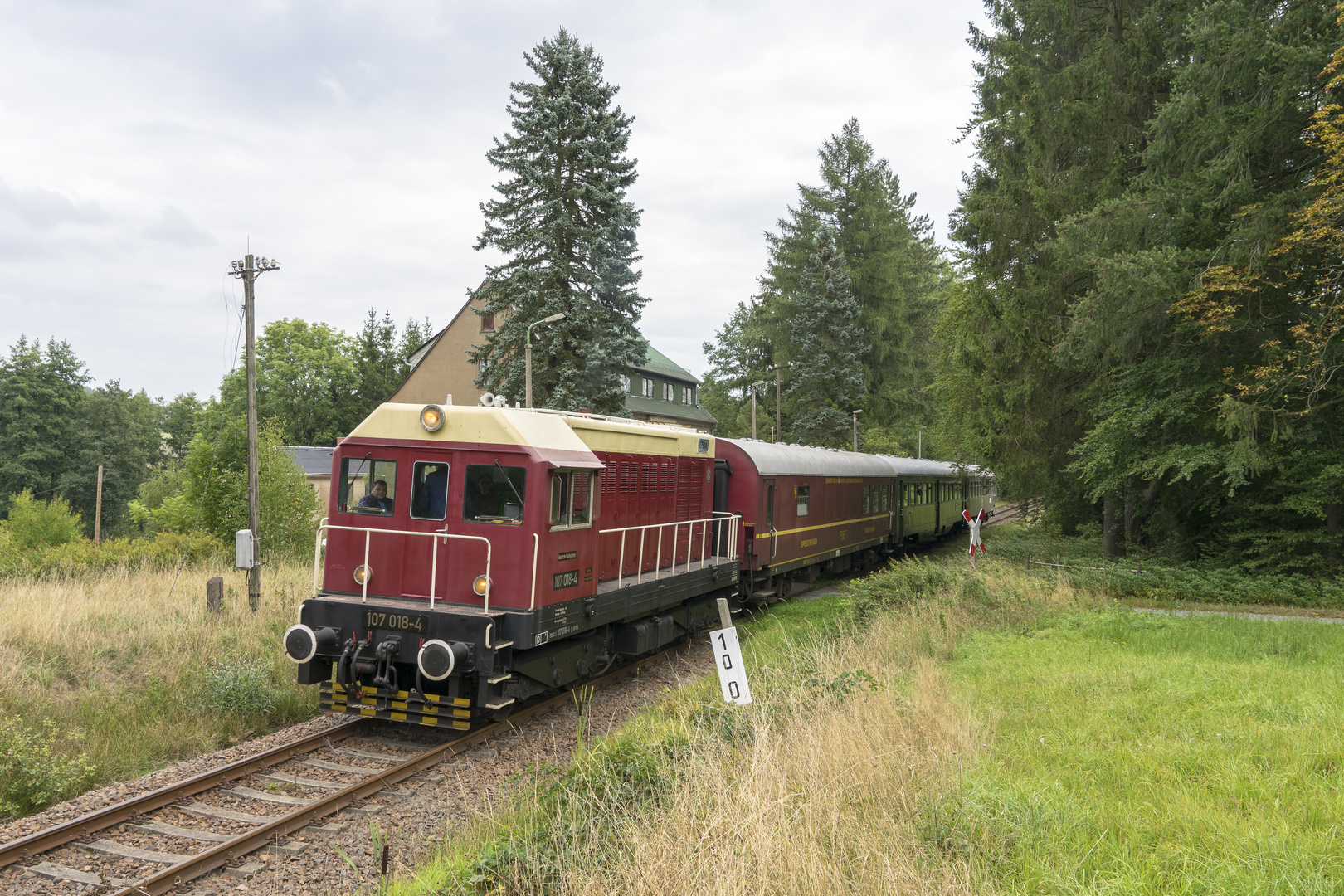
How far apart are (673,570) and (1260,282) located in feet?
40.5

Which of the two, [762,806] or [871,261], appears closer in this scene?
[762,806]

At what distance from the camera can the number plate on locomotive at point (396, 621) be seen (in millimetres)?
8383

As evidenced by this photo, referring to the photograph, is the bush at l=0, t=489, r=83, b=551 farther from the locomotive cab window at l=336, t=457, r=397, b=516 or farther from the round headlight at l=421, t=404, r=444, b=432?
the round headlight at l=421, t=404, r=444, b=432

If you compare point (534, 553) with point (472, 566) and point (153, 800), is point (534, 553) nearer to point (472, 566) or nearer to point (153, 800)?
point (472, 566)

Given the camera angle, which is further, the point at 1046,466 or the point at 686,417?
the point at 686,417

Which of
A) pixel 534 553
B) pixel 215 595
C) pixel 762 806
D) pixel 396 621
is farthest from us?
pixel 215 595

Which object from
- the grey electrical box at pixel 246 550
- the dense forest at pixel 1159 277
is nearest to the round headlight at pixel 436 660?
the grey electrical box at pixel 246 550

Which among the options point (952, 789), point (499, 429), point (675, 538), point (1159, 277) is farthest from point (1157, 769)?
point (1159, 277)

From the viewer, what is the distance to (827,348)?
4347 centimetres

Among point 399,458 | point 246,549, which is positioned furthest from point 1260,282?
Answer: point 246,549

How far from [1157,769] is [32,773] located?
9.51 metres

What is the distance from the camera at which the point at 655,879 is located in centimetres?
440

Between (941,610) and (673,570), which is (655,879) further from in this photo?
(941,610)

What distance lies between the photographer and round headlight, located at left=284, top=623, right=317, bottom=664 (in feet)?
27.8
